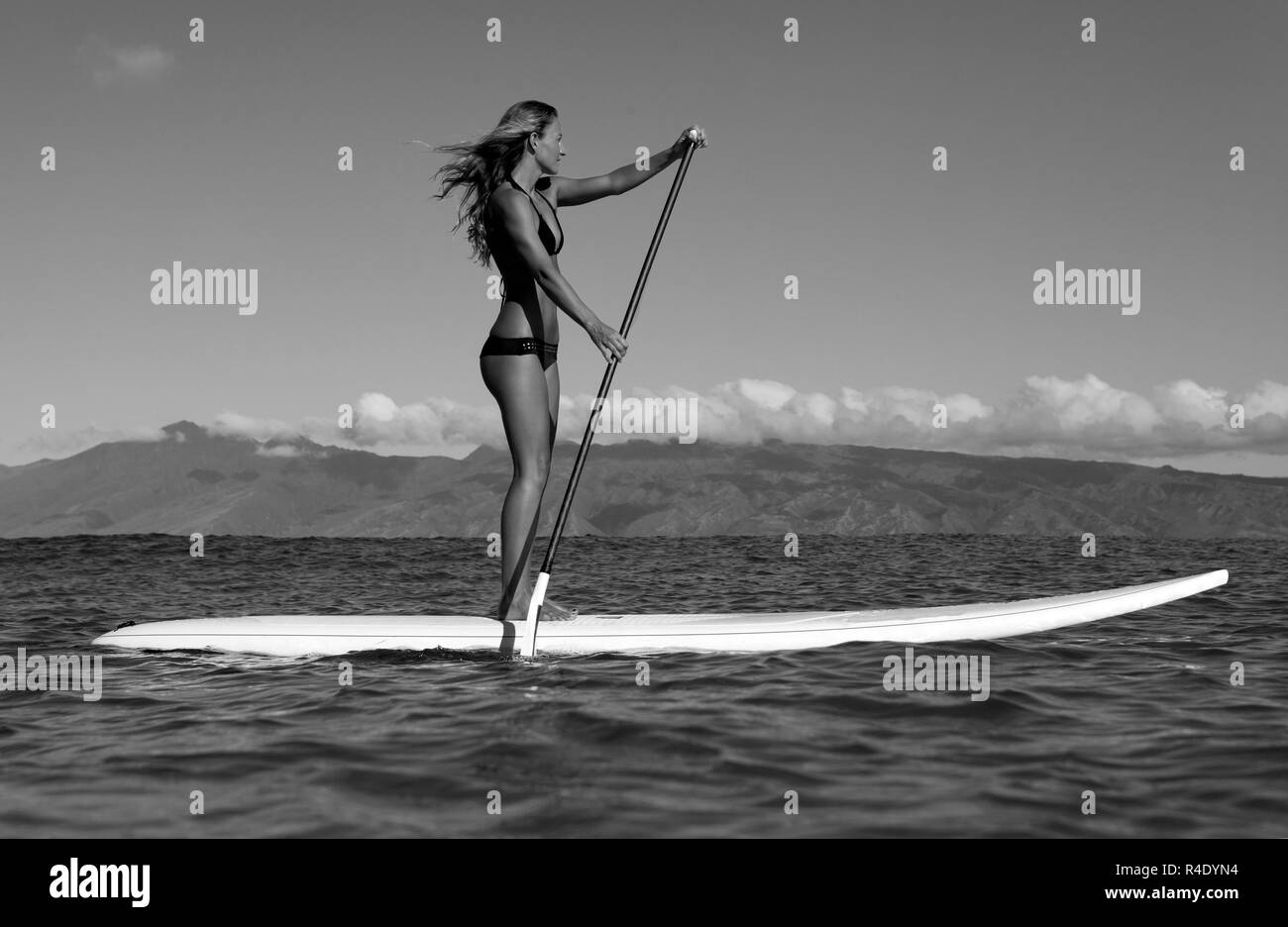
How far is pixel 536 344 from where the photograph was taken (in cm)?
636

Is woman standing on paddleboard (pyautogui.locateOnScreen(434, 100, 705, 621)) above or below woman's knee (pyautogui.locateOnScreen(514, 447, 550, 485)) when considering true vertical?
above

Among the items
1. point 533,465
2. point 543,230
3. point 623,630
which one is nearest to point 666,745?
point 623,630

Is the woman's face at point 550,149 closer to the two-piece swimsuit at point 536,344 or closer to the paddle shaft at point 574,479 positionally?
the two-piece swimsuit at point 536,344

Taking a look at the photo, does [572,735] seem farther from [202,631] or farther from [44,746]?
[202,631]

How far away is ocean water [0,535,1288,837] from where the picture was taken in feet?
11.0

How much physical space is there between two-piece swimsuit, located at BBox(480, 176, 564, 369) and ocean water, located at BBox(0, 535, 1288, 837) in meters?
1.94

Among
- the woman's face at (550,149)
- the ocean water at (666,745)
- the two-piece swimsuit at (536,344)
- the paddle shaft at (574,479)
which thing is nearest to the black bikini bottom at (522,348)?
the two-piece swimsuit at (536,344)

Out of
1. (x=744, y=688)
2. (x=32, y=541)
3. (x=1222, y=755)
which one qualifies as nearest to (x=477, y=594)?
(x=744, y=688)

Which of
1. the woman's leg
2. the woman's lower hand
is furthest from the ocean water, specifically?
the woman's lower hand

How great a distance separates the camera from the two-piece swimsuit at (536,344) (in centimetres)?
631

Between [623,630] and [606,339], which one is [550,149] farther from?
[623,630]

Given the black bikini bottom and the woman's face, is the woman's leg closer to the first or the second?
the black bikini bottom

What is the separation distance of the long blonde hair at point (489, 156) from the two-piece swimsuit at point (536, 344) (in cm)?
14
